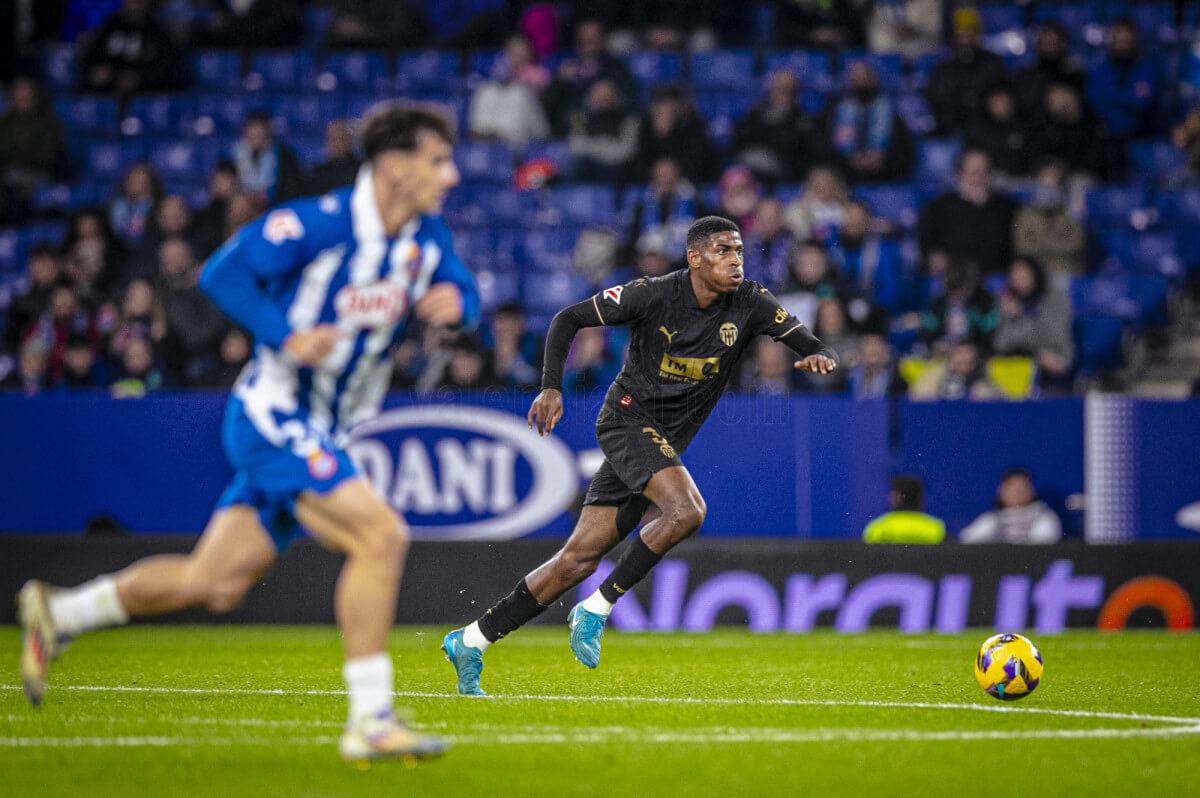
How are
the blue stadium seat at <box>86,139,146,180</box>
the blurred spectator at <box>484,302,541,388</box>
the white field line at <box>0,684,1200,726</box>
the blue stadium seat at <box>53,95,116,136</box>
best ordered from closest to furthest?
1. the white field line at <box>0,684,1200,726</box>
2. the blurred spectator at <box>484,302,541,388</box>
3. the blue stadium seat at <box>86,139,146,180</box>
4. the blue stadium seat at <box>53,95,116,136</box>

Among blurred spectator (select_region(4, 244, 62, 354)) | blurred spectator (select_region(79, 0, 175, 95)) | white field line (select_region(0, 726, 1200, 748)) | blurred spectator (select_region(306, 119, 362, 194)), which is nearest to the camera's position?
white field line (select_region(0, 726, 1200, 748))

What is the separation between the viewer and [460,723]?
605 centimetres

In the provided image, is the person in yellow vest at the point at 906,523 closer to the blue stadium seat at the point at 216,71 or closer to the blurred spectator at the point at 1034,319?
the blurred spectator at the point at 1034,319

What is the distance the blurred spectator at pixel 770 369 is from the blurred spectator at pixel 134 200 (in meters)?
6.12

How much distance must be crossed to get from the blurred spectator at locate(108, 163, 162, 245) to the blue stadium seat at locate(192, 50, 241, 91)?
241 centimetres

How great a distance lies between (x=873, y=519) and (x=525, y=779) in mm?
7745

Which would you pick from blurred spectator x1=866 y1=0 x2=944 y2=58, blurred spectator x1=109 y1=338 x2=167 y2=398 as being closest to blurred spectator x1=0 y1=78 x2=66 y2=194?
blurred spectator x1=109 y1=338 x2=167 y2=398

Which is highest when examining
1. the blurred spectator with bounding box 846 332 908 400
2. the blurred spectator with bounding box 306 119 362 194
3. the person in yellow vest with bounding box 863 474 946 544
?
the blurred spectator with bounding box 306 119 362 194

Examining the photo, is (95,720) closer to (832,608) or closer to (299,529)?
(299,529)

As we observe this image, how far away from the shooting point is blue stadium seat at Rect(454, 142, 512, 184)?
16.2m

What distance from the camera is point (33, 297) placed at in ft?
47.1

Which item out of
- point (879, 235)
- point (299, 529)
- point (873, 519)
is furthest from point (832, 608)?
point (299, 529)

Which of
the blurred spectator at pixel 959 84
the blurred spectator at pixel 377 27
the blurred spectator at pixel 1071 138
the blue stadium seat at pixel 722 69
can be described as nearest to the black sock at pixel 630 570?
the blurred spectator at pixel 1071 138

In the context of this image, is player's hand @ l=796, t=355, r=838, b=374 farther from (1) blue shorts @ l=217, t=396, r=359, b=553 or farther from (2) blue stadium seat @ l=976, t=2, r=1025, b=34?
(2) blue stadium seat @ l=976, t=2, r=1025, b=34
